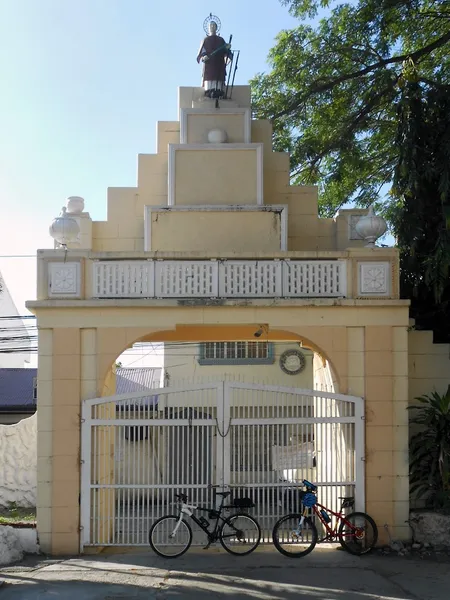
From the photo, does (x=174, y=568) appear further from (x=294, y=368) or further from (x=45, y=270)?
(x=294, y=368)

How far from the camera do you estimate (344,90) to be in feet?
52.7

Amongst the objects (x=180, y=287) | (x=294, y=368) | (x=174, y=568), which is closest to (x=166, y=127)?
(x=180, y=287)

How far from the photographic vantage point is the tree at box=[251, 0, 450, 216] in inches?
602

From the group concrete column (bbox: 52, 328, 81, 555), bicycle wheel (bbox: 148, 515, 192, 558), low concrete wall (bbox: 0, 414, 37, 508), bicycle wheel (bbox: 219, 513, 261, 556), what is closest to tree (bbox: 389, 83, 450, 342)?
bicycle wheel (bbox: 219, 513, 261, 556)

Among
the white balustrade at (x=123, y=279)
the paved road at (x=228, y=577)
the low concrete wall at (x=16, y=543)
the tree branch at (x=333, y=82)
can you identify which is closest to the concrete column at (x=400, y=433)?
the paved road at (x=228, y=577)

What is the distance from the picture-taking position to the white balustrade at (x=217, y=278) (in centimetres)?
1020

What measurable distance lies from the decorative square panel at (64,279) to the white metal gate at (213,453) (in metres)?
1.50

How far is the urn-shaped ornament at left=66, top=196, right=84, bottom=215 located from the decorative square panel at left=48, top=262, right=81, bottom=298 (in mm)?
2129

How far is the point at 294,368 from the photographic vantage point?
21.1 meters

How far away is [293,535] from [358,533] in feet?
2.88

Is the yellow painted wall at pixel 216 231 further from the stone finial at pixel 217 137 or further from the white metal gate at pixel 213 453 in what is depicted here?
the white metal gate at pixel 213 453

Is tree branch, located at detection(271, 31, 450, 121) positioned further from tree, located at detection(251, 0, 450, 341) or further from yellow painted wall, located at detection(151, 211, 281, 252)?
yellow painted wall, located at detection(151, 211, 281, 252)

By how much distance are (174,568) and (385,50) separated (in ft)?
36.8

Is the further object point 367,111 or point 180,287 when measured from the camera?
point 367,111
